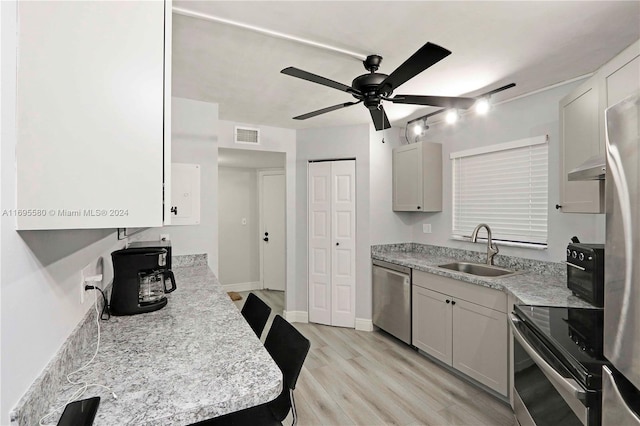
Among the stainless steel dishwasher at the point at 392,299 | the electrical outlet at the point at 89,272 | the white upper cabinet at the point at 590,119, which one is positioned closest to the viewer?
the electrical outlet at the point at 89,272

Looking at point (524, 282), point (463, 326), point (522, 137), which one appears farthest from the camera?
point (522, 137)

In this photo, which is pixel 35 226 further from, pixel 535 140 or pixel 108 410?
pixel 535 140

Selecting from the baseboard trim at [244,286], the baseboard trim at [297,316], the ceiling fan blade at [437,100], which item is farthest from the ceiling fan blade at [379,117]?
the baseboard trim at [244,286]

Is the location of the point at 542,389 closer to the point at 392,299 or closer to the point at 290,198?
the point at 392,299

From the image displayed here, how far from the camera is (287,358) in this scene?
1.39 metres

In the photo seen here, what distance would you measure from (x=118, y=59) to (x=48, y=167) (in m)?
0.33

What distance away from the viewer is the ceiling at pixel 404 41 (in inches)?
62.4

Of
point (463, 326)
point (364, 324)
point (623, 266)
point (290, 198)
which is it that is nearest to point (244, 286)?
point (290, 198)

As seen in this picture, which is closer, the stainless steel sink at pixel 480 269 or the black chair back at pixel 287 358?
the black chair back at pixel 287 358

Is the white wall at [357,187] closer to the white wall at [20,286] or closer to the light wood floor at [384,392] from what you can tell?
the light wood floor at [384,392]

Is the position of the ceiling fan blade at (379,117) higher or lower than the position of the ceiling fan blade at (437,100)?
lower

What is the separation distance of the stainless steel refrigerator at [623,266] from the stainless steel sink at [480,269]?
5.91 ft

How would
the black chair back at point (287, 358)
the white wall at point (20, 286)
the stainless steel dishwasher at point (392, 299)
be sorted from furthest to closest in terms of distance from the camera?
1. the stainless steel dishwasher at point (392, 299)
2. the black chair back at point (287, 358)
3. the white wall at point (20, 286)

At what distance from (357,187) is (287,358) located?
2628 mm
